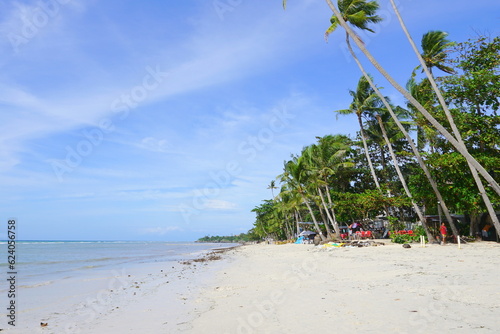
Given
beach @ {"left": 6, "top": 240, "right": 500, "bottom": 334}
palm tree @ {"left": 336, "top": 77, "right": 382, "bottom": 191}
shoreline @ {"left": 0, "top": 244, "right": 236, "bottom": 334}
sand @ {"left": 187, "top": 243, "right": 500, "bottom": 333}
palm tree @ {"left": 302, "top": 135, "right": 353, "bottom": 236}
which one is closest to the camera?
sand @ {"left": 187, "top": 243, "right": 500, "bottom": 333}

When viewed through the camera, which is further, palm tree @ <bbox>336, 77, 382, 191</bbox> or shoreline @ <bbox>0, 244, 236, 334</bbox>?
palm tree @ <bbox>336, 77, 382, 191</bbox>

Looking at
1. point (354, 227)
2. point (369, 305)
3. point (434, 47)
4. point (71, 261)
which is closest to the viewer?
point (369, 305)

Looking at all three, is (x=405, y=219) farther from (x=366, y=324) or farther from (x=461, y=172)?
(x=366, y=324)

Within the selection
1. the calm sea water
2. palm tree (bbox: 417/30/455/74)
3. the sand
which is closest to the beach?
the sand

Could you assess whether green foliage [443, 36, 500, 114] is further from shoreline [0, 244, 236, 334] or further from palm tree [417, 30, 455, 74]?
shoreline [0, 244, 236, 334]

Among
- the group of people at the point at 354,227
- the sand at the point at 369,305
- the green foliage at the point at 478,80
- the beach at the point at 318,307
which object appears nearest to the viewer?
the sand at the point at 369,305

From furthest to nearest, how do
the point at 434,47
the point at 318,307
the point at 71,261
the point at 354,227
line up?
the point at 354,227 < the point at 71,261 < the point at 434,47 < the point at 318,307

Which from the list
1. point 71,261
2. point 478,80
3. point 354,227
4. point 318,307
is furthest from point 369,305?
point 354,227

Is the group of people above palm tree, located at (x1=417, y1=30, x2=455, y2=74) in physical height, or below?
below

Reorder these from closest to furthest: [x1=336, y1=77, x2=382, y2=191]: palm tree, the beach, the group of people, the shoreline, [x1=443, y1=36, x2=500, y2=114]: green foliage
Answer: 1. the beach
2. the shoreline
3. [x1=443, y1=36, x2=500, y2=114]: green foliage
4. [x1=336, y1=77, x2=382, y2=191]: palm tree
5. the group of people

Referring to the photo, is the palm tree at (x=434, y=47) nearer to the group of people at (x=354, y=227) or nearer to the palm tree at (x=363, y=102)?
the palm tree at (x=363, y=102)

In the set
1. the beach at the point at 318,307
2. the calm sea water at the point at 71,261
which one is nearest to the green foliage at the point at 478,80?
the beach at the point at 318,307

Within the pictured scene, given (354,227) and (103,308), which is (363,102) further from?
(103,308)

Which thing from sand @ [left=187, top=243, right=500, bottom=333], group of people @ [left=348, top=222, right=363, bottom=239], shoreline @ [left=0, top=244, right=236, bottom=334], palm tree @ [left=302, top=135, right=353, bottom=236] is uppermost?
palm tree @ [left=302, top=135, right=353, bottom=236]
